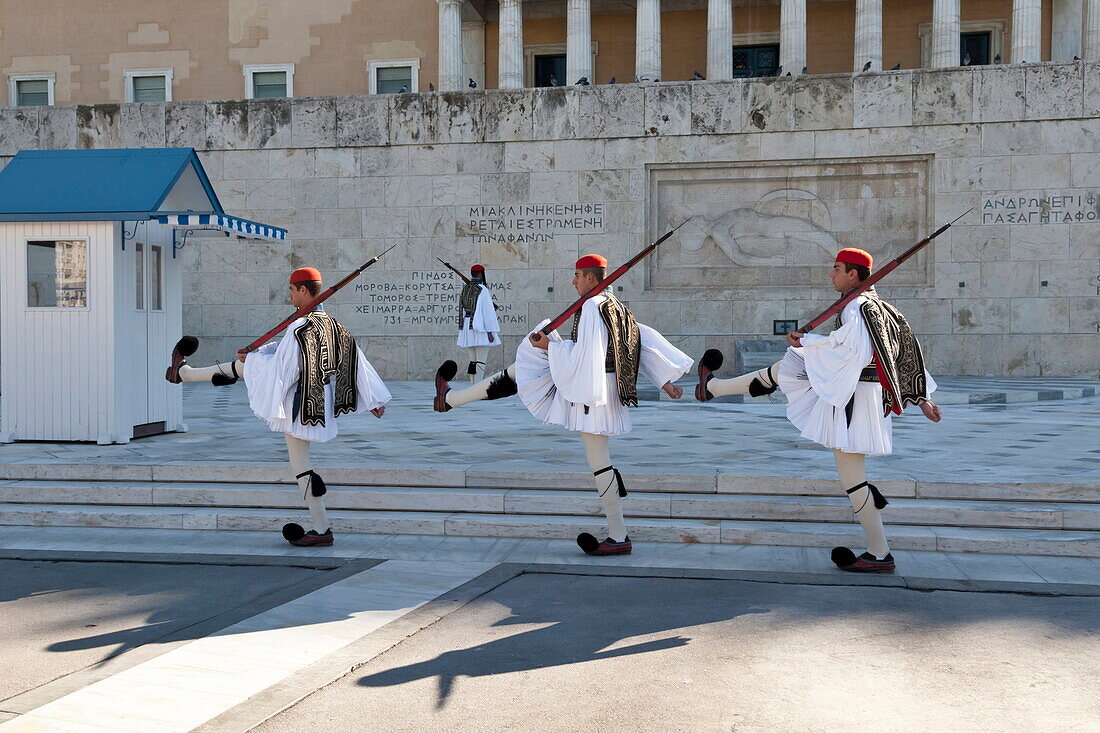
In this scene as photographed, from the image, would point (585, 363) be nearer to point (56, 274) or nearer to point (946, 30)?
point (56, 274)

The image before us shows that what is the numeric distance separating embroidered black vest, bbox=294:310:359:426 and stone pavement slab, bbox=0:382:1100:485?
154cm

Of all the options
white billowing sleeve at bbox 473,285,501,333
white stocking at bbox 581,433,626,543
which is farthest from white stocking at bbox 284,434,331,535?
white billowing sleeve at bbox 473,285,501,333

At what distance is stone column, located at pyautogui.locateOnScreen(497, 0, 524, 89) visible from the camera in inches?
1104

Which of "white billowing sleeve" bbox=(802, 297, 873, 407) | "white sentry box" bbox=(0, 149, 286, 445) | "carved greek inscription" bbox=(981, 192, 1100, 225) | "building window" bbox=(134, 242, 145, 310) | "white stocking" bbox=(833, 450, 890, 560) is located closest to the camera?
"white billowing sleeve" bbox=(802, 297, 873, 407)

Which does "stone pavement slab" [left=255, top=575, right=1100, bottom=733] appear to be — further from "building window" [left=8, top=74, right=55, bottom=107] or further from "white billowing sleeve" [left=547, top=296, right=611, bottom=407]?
"building window" [left=8, top=74, right=55, bottom=107]

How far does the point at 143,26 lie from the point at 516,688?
33813mm

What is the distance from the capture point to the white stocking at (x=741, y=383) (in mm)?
6184

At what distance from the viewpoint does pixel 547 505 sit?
25.0 ft

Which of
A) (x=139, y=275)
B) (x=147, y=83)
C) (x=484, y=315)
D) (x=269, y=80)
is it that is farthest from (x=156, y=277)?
(x=147, y=83)

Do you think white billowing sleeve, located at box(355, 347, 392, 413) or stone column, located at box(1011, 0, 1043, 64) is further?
stone column, located at box(1011, 0, 1043, 64)

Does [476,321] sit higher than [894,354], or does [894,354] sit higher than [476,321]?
[476,321]

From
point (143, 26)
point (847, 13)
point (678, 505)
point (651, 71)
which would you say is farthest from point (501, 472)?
point (143, 26)

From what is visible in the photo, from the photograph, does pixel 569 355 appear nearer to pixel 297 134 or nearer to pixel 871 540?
pixel 871 540

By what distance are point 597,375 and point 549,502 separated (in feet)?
5.31
